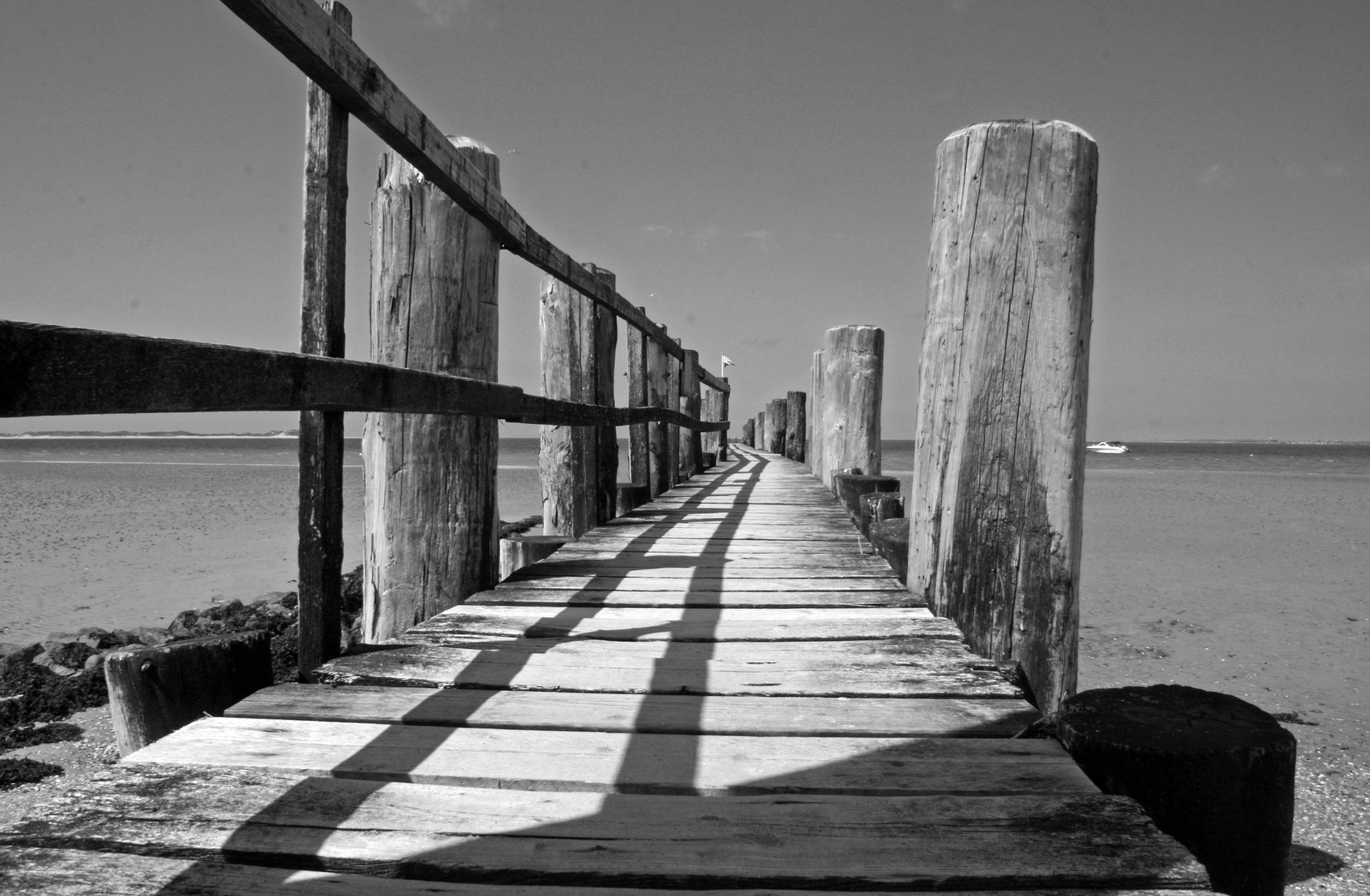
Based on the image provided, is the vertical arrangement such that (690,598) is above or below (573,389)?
below

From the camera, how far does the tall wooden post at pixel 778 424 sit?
845 inches

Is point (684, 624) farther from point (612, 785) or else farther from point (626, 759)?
point (612, 785)

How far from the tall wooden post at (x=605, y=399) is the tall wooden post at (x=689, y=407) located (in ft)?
12.2

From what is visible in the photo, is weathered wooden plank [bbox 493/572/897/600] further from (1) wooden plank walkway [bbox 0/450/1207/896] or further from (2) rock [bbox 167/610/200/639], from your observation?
(2) rock [bbox 167/610/200/639]

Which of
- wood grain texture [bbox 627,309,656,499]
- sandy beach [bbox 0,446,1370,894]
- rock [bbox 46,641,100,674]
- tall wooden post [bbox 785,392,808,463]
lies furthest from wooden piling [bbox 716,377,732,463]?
rock [bbox 46,641,100,674]

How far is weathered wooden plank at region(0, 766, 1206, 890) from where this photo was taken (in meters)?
1.25

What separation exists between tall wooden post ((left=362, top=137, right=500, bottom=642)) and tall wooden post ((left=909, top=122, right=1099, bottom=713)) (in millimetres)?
1578

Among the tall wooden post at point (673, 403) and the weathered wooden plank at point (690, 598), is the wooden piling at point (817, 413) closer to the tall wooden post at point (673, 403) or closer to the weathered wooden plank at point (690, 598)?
the tall wooden post at point (673, 403)

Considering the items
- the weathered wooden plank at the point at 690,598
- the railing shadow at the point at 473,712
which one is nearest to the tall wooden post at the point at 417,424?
the weathered wooden plank at the point at 690,598

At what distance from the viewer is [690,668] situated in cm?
240

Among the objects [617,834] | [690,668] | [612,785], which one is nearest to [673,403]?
[690,668]

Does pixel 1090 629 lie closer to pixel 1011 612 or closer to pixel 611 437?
pixel 611 437

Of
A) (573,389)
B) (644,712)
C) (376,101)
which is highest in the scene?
(376,101)

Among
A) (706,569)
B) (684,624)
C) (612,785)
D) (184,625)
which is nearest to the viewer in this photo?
(612,785)
